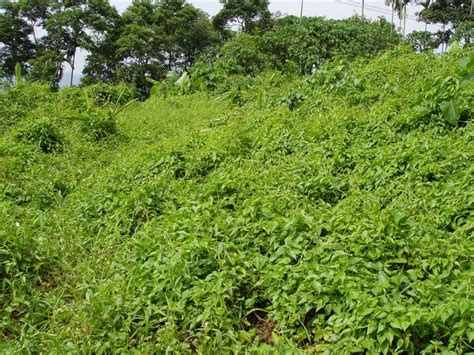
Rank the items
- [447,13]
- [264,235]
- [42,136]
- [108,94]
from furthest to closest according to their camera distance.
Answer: [447,13], [108,94], [42,136], [264,235]

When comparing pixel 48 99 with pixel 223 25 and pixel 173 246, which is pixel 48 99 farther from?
pixel 223 25

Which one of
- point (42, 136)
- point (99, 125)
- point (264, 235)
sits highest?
point (99, 125)

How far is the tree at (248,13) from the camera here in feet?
58.2

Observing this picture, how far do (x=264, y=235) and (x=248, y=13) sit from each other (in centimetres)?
1627

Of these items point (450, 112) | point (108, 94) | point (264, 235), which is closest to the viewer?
point (264, 235)

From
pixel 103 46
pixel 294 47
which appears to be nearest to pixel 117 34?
pixel 103 46

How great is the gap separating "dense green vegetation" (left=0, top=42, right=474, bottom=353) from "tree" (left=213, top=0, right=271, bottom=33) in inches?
511

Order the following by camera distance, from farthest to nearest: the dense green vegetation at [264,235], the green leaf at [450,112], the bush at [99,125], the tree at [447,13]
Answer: the tree at [447,13] → the bush at [99,125] → the green leaf at [450,112] → the dense green vegetation at [264,235]

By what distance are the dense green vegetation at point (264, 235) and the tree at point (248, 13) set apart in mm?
12968

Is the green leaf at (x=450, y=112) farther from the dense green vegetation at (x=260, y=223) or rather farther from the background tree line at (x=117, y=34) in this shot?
the background tree line at (x=117, y=34)

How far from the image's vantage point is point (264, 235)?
300 cm

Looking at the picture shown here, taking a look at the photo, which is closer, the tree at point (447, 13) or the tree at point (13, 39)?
the tree at point (13, 39)

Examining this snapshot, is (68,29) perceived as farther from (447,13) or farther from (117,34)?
(447,13)

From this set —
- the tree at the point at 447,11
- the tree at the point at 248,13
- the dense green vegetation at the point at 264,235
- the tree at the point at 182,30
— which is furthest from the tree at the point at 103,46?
Result: the tree at the point at 447,11
